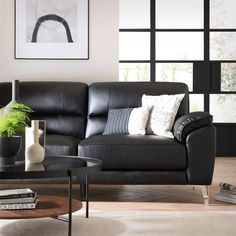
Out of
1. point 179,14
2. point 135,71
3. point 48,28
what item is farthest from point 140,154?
point 179,14

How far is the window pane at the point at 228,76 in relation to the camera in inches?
276

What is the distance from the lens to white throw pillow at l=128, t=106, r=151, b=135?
13.9 ft

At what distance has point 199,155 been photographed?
12.4 feet

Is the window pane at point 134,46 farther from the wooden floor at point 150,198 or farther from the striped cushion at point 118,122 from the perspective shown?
the striped cushion at point 118,122

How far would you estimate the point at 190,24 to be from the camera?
6977 millimetres

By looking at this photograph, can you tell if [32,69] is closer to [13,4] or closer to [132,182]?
[13,4]

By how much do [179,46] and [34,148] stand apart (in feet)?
14.3

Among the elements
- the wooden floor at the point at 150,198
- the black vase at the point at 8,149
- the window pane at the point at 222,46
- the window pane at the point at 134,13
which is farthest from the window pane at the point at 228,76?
the black vase at the point at 8,149

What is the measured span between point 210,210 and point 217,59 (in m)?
3.74

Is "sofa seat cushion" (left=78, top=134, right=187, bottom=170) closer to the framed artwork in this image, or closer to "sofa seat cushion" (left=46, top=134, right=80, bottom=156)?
"sofa seat cushion" (left=46, top=134, right=80, bottom=156)

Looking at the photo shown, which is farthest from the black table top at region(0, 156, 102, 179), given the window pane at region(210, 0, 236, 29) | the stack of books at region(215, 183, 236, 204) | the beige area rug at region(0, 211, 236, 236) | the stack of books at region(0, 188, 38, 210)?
the window pane at region(210, 0, 236, 29)

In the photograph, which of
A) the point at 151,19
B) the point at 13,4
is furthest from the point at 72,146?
the point at 151,19

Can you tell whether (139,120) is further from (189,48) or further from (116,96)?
(189,48)

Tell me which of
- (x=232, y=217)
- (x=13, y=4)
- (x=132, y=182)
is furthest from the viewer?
(x=13, y=4)
